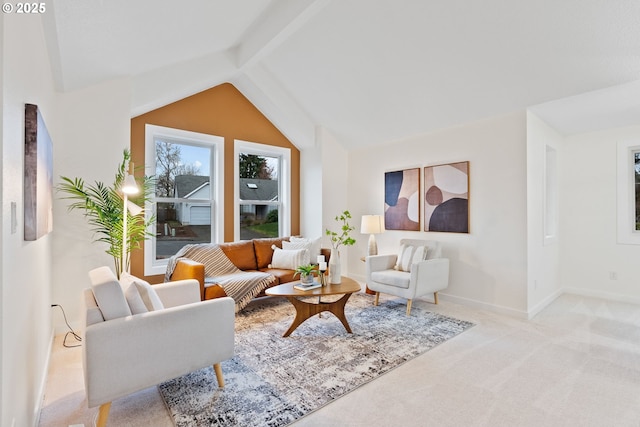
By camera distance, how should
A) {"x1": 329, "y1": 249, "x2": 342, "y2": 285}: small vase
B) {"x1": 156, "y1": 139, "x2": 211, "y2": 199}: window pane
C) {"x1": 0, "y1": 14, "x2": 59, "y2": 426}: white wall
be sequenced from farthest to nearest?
{"x1": 156, "y1": 139, "x2": 211, "y2": 199}: window pane < {"x1": 329, "y1": 249, "x2": 342, "y2": 285}: small vase < {"x1": 0, "y1": 14, "x2": 59, "y2": 426}: white wall

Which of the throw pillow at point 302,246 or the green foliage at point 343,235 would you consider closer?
the green foliage at point 343,235

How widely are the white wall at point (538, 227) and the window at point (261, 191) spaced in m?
3.54

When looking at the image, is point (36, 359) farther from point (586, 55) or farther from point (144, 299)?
point (586, 55)

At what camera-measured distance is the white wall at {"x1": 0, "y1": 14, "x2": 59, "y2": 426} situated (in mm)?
1255

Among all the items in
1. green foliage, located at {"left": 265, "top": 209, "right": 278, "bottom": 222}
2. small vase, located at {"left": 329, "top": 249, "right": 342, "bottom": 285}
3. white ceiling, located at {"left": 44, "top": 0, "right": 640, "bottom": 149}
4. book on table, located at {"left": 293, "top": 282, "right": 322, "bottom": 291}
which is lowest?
book on table, located at {"left": 293, "top": 282, "right": 322, "bottom": 291}

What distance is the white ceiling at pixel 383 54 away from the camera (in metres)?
2.58

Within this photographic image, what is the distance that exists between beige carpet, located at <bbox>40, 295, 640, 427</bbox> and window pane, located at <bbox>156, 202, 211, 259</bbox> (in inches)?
65.0

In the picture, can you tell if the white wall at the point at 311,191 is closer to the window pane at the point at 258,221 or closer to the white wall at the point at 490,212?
the window pane at the point at 258,221

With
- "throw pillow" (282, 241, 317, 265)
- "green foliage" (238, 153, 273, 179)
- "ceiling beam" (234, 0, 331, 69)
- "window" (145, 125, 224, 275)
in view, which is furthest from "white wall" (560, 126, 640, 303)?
"window" (145, 125, 224, 275)

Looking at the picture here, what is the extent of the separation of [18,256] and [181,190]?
10.2 ft

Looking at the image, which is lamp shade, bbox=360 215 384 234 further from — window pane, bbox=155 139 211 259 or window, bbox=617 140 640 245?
window, bbox=617 140 640 245

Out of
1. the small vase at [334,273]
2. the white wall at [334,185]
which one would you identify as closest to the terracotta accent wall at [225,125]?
the white wall at [334,185]

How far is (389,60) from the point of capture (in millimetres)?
3641

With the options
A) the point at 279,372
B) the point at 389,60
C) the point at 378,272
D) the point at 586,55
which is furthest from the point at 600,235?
the point at 279,372
